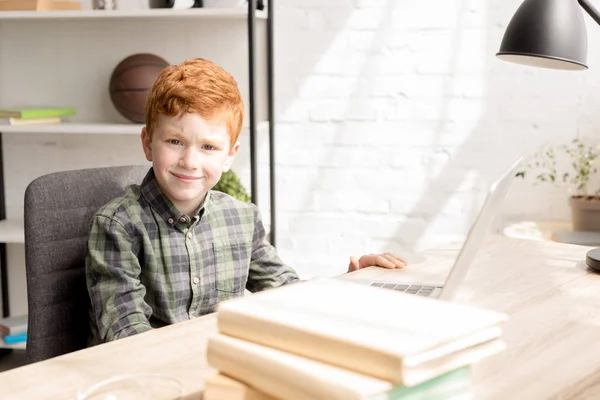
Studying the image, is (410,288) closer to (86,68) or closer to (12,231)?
(12,231)

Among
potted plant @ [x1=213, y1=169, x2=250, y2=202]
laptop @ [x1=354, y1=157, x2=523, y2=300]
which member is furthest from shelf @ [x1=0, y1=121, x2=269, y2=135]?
laptop @ [x1=354, y1=157, x2=523, y2=300]

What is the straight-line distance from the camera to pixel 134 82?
2826 millimetres

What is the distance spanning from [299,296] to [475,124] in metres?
2.26

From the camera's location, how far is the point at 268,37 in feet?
9.66

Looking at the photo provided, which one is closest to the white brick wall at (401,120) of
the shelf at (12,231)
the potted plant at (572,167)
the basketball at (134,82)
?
the potted plant at (572,167)

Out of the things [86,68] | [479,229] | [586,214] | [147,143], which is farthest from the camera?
[86,68]

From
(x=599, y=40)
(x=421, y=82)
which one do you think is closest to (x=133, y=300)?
(x=421, y=82)

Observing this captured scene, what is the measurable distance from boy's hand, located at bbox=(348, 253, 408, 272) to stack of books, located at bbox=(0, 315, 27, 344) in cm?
176

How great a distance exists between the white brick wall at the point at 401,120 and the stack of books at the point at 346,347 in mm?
2229

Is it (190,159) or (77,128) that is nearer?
(190,159)

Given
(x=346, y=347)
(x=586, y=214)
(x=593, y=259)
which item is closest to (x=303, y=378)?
(x=346, y=347)

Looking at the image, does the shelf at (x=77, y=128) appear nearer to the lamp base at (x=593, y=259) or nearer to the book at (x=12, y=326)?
the book at (x=12, y=326)

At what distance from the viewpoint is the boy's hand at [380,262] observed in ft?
4.87

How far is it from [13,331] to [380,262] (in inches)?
73.2
